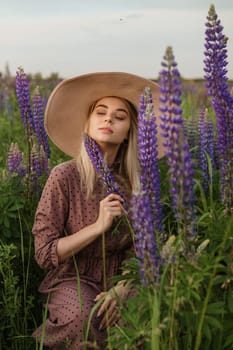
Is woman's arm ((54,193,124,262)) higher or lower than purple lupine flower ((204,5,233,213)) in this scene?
lower

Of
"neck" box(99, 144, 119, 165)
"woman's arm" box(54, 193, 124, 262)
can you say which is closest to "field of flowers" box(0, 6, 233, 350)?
"woman's arm" box(54, 193, 124, 262)

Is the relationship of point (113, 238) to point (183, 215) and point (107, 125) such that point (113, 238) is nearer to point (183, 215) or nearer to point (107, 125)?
point (107, 125)

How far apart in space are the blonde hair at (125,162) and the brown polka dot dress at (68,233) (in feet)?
0.17

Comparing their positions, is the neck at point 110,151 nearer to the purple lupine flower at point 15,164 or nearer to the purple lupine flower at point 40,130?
the purple lupine flower at point 15,164

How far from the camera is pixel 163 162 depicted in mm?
4664

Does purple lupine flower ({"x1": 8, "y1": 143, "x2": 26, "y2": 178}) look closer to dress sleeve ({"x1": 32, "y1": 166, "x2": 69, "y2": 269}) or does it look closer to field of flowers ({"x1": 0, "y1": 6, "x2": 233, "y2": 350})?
dress sleeve ({"x1": 32, "y1": 166, "x2": 69, "y2": 269})

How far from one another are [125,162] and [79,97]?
450mm

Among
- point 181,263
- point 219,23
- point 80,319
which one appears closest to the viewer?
point 181,263

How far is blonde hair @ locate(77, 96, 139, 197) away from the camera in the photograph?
3752mm

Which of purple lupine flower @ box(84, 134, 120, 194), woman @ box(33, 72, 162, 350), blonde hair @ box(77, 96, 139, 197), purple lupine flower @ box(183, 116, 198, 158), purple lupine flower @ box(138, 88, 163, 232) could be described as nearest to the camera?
purple lupine flower @ box(138, 88, 163, 232)

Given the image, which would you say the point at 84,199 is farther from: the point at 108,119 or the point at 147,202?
the point at 147,202

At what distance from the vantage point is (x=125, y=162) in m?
3.90

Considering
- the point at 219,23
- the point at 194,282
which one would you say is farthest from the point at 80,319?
the point at 219,23

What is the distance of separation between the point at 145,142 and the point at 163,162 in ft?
6.39
